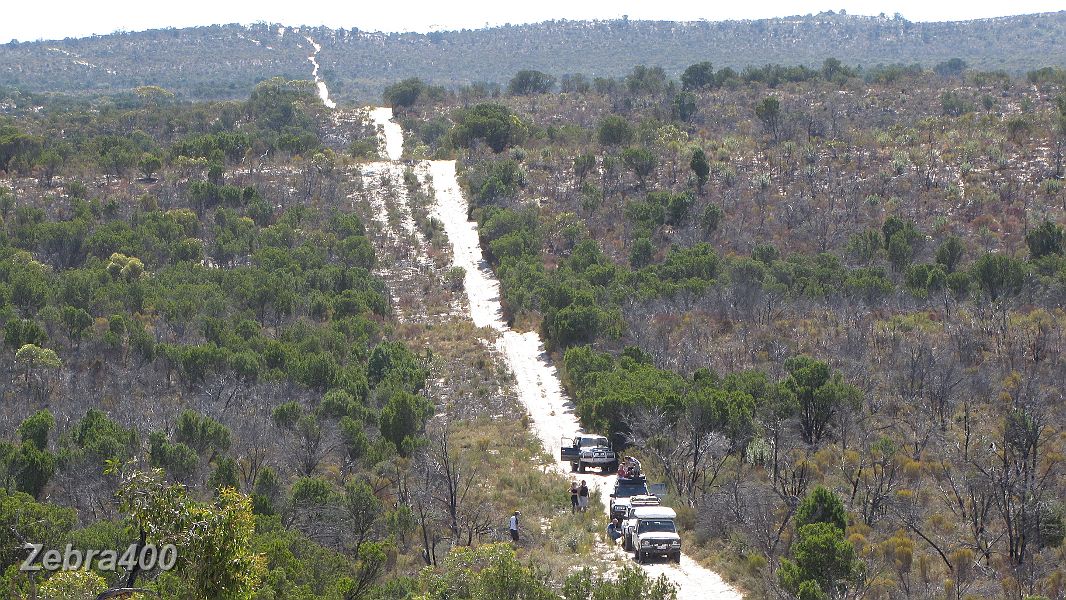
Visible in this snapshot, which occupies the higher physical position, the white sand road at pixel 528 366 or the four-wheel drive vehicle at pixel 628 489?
the four-wheel drive vehicle at pixel 628 489

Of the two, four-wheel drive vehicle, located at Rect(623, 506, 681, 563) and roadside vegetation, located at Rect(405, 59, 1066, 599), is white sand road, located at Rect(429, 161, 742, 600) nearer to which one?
four-wheel drive vehicle, located at Rect(623, 506, 681, 563)

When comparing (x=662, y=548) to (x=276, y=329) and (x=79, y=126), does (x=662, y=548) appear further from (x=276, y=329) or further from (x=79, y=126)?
(x=79, y=126)

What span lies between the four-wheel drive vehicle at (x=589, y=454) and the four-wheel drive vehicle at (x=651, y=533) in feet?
18.6

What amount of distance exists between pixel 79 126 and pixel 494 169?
125ft

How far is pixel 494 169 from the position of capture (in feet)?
218

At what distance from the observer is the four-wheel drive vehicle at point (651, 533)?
23.0m

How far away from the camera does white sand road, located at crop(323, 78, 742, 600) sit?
22391 mm

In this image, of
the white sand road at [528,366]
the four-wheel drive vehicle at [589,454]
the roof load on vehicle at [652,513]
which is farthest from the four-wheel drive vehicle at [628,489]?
the four-wheel drive vehicle at [589,454]

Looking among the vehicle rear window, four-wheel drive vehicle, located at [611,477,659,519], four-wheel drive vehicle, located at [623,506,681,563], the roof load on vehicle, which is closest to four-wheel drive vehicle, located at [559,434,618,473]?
four-wheel drive vehicle, located at [611,477,659,519]

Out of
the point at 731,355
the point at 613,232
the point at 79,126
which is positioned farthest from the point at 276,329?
the point at 79,126

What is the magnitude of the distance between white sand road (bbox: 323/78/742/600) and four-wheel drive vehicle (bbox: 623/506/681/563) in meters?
0.27

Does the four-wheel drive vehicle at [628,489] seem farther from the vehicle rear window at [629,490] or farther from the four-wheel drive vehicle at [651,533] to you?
the four-wheel drive vehicle at [651,533]

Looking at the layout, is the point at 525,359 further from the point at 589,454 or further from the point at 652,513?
the point at 652,513

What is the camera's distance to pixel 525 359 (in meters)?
41.8
